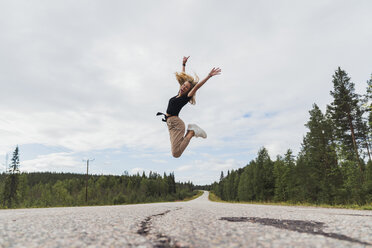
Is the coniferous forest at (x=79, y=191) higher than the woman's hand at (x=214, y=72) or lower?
lower

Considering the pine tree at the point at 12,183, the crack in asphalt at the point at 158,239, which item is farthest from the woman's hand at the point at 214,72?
the pine tree at the point at 12,183

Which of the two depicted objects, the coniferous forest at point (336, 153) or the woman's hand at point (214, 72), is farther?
the coniferous forest at point (336, 153)

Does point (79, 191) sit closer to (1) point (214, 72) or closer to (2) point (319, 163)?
(2) point (319, 163)

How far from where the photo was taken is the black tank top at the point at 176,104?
5.91m

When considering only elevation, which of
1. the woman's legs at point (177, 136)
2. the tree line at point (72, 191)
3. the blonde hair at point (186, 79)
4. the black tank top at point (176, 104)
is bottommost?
the tree line at point (72, 191)

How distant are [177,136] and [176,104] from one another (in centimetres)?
88

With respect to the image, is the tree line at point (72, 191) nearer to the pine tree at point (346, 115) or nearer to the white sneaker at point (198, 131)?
the white sneaker at point (198, 131)

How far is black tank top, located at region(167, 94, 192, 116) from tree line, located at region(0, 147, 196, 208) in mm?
24222

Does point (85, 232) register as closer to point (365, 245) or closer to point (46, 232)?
point (46, 232)

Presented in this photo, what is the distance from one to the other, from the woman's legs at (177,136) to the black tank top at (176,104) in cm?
17

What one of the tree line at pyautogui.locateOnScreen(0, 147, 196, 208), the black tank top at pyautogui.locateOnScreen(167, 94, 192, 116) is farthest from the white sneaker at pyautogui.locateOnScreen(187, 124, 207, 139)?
the tree line at pyautogui.locateOnScreen(0, 147, 196, 208)

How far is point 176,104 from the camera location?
5.94m

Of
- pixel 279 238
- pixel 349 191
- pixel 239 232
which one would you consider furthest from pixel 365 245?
pixel 349 191

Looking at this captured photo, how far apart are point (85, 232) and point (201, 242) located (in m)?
1.51
